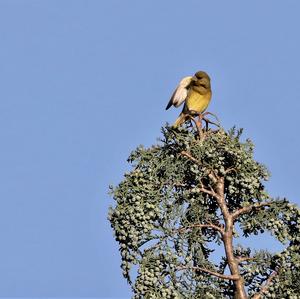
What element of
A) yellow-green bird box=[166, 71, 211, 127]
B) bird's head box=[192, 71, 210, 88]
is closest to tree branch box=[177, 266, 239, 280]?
yellow-green bird box=[166, 71, 211, 127]

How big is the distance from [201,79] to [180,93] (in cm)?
45

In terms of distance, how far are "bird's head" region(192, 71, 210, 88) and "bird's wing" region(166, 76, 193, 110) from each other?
0.41 feet

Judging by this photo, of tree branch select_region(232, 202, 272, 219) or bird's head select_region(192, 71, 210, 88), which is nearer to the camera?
tree branch select_region(232, 202, 272, 219)

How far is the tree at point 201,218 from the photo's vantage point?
30.1ft

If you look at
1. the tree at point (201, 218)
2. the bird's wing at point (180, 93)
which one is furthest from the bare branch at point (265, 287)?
the bird's wing at point (180, 93)

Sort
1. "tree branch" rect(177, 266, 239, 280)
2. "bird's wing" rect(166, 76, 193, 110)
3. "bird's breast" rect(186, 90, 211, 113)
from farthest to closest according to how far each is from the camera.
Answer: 1. "bird's wing" rect(166, 76, 193, 110)
2. "bird's breast" rect(186, 90, 211, 113)
3. "tree branch" rect(177, 266, 239, 280)

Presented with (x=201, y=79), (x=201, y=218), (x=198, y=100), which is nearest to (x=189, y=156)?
(x=201, y=218)

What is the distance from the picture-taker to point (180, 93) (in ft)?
43.9

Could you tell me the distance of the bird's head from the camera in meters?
13.4

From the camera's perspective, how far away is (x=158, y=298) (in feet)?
29.2

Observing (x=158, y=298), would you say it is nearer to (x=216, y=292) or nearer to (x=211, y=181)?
(x=216, y=292)

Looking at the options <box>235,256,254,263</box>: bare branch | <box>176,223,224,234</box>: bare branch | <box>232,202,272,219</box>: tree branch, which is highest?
<box>232,202,272,219</box>: tree branch

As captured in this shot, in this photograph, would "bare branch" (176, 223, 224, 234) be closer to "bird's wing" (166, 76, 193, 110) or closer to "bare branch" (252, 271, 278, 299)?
"bare branch" (252, 271, 278, 299)

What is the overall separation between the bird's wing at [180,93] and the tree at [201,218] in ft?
10.3
